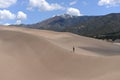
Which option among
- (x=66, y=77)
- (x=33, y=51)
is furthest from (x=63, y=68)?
(x=33, y=51)

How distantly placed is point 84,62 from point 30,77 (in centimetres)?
484

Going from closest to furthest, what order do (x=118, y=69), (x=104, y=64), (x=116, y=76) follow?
(x=116, y=76) < (x=118, y=69) < (x=104, y=64)

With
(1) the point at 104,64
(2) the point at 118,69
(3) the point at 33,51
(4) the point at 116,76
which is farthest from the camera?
(3) the point at 33,51

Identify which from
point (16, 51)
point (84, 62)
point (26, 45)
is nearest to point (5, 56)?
point (16, 51)

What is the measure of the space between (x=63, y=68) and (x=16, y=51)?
3.40 m

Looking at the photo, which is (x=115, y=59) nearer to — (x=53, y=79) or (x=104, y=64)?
(x=104, y=64)

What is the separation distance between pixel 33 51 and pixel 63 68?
3029mm

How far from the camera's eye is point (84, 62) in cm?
2077

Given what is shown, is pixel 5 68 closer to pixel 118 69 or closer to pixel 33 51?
pixel 33 51

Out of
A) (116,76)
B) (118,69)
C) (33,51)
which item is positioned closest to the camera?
(116,76)

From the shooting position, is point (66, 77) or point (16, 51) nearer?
point (66, 77)

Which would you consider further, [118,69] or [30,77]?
[118,69]

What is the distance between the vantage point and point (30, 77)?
17.1 m

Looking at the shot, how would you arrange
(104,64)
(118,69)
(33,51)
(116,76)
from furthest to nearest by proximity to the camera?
1. (33,51)
2. (104,64)
3. (118,69)
4. (116,76)
